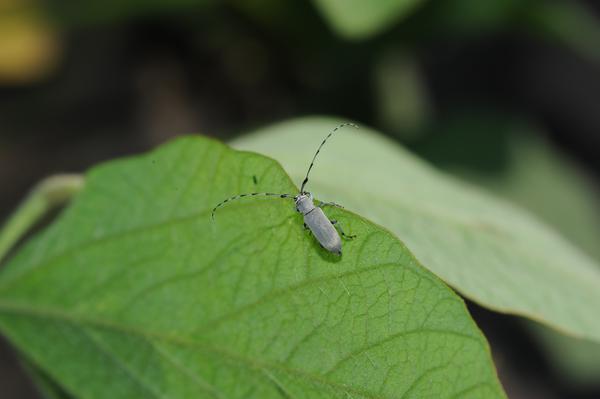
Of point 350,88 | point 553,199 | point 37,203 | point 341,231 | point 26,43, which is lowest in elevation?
point 553,199

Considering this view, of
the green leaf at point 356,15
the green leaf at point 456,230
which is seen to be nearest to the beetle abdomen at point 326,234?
the green leaf at point 456,230

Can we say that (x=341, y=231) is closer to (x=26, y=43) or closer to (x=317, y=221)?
(x=317, y=221)

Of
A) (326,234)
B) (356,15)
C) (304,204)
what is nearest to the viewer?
(326,234)

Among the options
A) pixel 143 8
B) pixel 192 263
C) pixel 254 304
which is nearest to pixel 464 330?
pixel 254 304

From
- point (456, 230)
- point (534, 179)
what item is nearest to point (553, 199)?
point (534, 179)

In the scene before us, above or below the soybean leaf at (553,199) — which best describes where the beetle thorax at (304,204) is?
above

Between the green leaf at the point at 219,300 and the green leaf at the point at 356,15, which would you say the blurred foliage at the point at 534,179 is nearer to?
the green leaf at the point at 356,15

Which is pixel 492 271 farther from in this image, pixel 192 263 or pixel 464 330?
pixel 192 263
